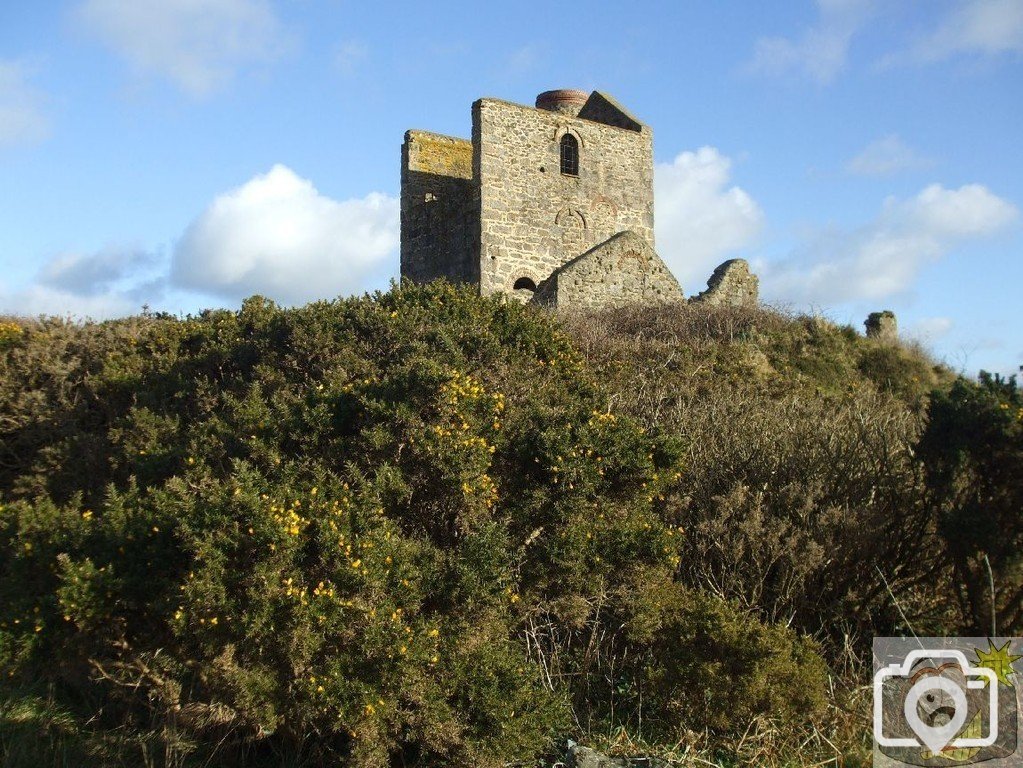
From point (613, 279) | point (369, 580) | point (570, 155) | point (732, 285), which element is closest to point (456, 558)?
point (369, 580)

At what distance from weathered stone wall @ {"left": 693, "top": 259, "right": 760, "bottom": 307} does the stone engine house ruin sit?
3 cm

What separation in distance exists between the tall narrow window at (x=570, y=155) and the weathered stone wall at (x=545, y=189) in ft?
0.42

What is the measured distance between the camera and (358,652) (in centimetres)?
470

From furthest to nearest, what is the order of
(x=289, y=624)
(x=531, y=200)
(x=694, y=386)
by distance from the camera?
1. (x=531, y=200)
2. (x=694, y=386)
3. (x=289, y=624)

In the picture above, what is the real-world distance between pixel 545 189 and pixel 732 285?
5.26 meters

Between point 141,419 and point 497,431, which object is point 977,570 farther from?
point 141,419

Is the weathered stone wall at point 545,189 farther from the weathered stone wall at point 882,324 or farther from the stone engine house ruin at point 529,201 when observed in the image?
Answer: the weathered stone wall at point 882,324

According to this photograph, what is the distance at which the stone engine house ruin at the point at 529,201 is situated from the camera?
20.6m

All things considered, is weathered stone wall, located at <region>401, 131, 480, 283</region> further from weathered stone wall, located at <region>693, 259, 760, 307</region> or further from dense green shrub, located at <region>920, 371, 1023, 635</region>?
dense green shrub, located at <region>920, 371, 1023, 635</region>

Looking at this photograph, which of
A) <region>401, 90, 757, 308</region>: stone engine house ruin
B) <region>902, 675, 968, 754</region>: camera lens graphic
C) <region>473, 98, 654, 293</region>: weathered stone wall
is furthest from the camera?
<region>473, 98, 654, 293</region>: weathered stone wall

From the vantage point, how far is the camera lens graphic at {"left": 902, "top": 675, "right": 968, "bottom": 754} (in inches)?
203

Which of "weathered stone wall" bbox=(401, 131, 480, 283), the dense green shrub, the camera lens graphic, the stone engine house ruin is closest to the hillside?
the dense green shrub

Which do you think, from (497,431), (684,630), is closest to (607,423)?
(497,431)

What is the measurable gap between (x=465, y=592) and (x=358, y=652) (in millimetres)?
681
